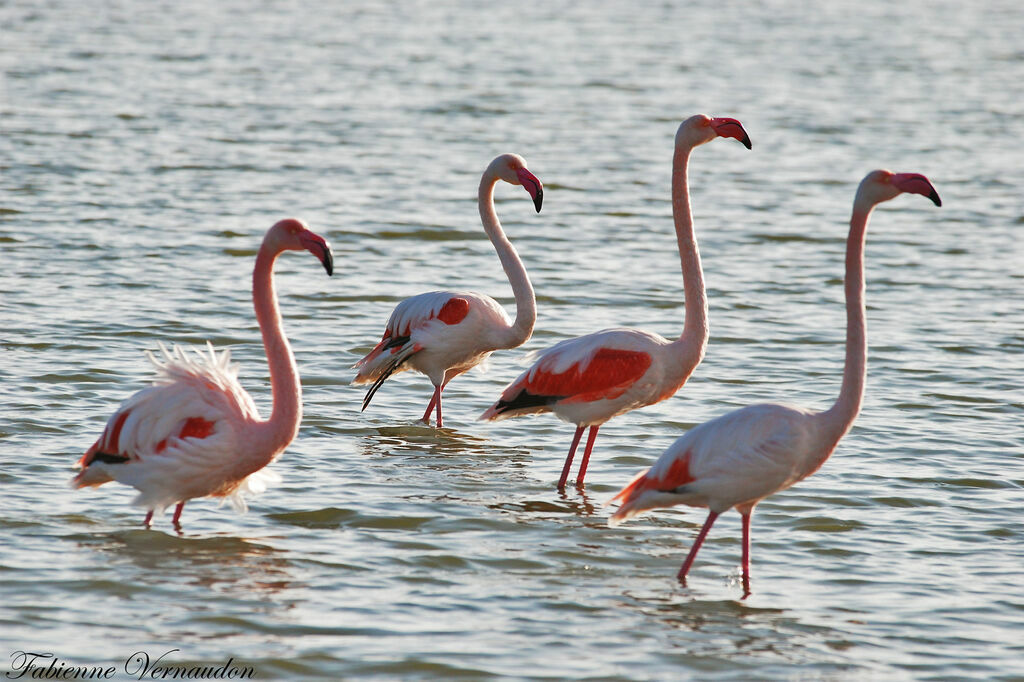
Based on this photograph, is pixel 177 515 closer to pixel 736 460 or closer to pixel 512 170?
pixel 736 460

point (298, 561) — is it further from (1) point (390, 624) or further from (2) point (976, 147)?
(2) point (976, 147)

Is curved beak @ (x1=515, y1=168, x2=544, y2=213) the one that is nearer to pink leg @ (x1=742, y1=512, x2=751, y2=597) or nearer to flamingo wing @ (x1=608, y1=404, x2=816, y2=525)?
flamingo wing @ (x1=608, y1=404, x2=816, y2=525)

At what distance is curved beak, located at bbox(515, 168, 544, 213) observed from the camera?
8.73m

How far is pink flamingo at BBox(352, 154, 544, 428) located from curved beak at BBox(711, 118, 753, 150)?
159 cm

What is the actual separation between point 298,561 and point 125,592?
0.84m

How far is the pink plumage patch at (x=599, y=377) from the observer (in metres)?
7.57

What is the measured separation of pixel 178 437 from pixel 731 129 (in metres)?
3.31

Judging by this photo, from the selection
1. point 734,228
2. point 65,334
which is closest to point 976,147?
point 734,228

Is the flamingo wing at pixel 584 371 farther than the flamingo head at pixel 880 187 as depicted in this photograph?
Yes

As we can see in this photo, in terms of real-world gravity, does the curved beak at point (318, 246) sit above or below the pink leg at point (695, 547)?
above

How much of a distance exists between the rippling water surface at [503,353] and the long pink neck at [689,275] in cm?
99

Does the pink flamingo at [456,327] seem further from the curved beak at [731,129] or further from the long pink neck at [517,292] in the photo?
the curved beak at [731,129]

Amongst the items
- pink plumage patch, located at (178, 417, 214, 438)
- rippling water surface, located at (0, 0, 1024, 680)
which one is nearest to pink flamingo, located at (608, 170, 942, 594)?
rippling water surface, located at (0, 0, 1024, 680)
